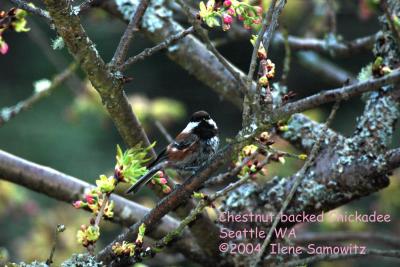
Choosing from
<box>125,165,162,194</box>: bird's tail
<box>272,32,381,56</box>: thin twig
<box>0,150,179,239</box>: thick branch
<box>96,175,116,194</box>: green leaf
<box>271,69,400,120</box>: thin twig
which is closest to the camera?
<box>271,69,400,120</box>: thin twig

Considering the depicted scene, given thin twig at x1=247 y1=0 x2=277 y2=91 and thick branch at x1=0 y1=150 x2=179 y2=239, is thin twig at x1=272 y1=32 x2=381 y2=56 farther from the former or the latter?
thin twig at x1=247 y1=0 x2=277 y2=91

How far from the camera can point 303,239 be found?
3.45 meters

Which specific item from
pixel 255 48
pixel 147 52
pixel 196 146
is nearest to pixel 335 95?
pixel 255 48

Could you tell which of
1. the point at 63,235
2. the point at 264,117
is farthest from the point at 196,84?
the point at 264,117

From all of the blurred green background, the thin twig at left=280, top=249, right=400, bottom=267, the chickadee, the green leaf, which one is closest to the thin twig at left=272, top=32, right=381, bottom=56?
the chickadee

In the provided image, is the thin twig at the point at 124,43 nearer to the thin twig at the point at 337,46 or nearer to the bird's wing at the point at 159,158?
the bird's wing at the point at 159,158

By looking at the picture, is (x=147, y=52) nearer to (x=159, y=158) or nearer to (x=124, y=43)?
(x=124, y=43)

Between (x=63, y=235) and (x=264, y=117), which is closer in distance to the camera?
(x=264, y=117)

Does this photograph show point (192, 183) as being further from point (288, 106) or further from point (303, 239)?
point (303, 239)

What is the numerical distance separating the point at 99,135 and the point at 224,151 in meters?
6.96

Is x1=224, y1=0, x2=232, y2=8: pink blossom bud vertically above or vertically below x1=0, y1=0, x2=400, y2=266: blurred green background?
below

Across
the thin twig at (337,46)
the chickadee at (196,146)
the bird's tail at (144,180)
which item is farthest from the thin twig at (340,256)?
the thin twig at (337,46)

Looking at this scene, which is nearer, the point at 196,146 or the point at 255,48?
the point at 255,48

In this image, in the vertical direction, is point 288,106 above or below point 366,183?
below
